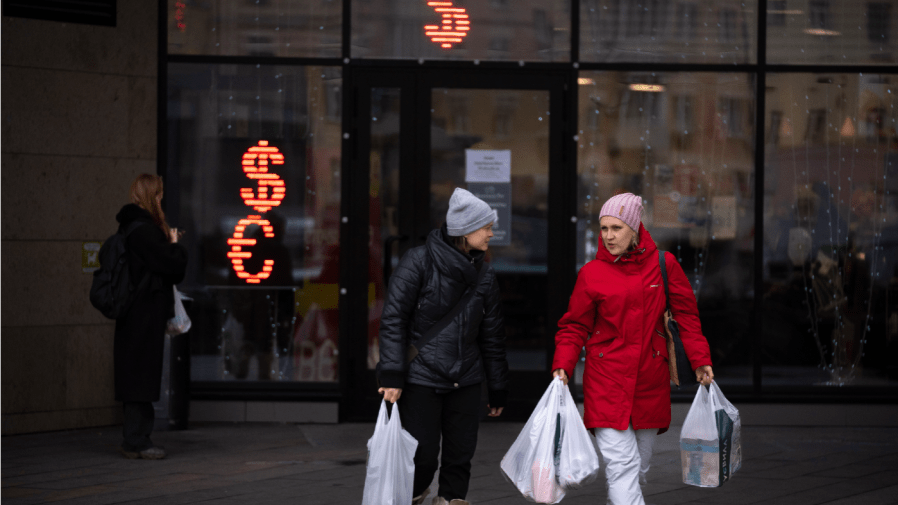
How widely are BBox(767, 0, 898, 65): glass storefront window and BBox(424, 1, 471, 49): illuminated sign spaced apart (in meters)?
2.55

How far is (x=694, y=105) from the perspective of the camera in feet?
28.2

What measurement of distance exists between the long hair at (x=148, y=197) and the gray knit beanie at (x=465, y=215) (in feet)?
9.09

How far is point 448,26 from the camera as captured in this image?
27.8 ft

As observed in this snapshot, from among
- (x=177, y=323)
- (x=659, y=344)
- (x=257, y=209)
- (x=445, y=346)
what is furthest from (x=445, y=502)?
(x=257, y=209)

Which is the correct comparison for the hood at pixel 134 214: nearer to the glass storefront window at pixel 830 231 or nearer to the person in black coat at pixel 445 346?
the person in black coat at pixel 445 346

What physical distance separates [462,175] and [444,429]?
3.65 meters

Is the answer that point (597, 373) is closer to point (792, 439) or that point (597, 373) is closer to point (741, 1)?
point (792, 439)

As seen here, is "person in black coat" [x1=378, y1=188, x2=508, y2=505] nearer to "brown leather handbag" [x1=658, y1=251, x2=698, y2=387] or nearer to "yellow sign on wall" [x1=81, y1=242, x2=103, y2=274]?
"brown leather handbag" [x1=658, y1=251, x2=698, y2=387]

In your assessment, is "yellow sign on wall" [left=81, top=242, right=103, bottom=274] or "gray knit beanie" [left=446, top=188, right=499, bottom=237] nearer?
"gray knit beanie" [left=446, top=188, right=499, bottom=237]

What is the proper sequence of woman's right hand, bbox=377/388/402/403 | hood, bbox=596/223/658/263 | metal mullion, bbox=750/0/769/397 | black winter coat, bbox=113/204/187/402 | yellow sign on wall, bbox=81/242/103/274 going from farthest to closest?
metal mullion, bbox=750/0/769/397 → yellow sign on wall, bbox=81/242/103/274 → black winter coat, bbox=113/204/187/402 → woman's right hand, bbox=377/388/402/403 → hood, bbox=596/223/658/263

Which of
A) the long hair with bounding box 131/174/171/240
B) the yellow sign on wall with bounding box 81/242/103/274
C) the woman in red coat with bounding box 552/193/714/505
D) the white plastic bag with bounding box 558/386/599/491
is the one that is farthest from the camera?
the yellow sign on wall with bounding box 81/242/103/274

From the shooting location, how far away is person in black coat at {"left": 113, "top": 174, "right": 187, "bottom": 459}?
686 cm

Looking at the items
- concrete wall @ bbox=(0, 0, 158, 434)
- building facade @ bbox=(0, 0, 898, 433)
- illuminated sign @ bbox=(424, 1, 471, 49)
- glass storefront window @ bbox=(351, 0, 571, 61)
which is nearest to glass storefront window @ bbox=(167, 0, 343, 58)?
building facade @ bbox=(0, 0, 898, 433)

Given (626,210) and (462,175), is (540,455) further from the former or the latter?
(462,175)
